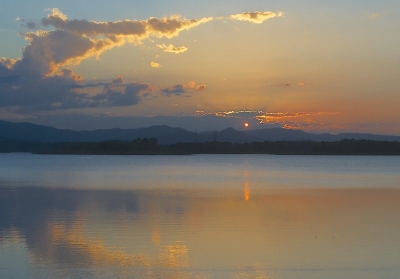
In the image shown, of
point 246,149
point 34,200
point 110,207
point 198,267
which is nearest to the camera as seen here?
point 198,267

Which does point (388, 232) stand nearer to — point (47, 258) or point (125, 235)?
point (125, 235)

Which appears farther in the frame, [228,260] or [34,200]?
[34,200]

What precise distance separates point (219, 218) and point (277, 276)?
648cm

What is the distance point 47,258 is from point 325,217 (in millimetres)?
8453

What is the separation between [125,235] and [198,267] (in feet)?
11.1

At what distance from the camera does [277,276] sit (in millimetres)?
9094

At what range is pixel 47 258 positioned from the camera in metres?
10.3

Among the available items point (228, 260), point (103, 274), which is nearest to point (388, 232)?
point (228, 260)

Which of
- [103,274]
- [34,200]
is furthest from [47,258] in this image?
[34,200]

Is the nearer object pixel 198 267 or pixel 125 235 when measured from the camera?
pixel 198 267

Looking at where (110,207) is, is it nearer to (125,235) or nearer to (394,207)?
(125,235)

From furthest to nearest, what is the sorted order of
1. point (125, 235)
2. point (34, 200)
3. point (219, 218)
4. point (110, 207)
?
point (34, 200) → point (110, 207) → point (219, 218) → point (125, 235)

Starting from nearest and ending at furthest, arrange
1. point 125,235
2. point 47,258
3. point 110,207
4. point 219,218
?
1. point 47,258
2. point 125,235
3. point 219,218
4. point 110,207

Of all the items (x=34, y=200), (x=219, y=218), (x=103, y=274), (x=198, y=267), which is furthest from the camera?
(x=34, y=200)
